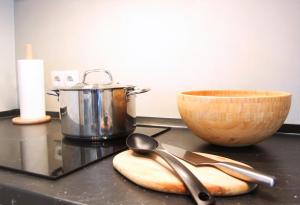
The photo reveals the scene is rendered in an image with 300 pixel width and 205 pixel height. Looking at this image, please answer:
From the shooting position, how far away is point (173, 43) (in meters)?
A: 0.89

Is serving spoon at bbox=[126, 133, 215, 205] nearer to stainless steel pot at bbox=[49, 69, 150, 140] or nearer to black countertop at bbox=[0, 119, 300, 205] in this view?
black countertop at bbox=[0, 119, 300, 205]

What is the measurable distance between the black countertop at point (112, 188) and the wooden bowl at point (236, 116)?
0.05 meters

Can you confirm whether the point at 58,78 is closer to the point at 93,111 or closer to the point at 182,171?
the point at 93,111

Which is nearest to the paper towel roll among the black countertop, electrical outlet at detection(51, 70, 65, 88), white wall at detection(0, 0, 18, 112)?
electrical outlet at detection(51, 70, 65, 88)

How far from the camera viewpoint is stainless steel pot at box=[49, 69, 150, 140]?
685 millimetres

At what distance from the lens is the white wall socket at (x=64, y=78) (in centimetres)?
110

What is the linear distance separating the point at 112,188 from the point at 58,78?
2.68 ft

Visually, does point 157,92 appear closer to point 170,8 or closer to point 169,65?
point 169,65

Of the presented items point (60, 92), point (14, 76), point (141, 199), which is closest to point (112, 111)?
point (60, 92)

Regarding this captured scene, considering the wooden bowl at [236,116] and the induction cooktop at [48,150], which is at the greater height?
the wooden bowl at [236,116]

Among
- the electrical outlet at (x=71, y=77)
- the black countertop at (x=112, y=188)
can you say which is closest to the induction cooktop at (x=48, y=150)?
the black countertop at (x=112, y=188)

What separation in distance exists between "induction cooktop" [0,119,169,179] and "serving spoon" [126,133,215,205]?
9 centimetres

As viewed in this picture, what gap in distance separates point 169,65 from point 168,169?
0.52m

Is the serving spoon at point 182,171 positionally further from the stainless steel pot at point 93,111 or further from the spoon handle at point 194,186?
the stainless steel pot at point 93,111
